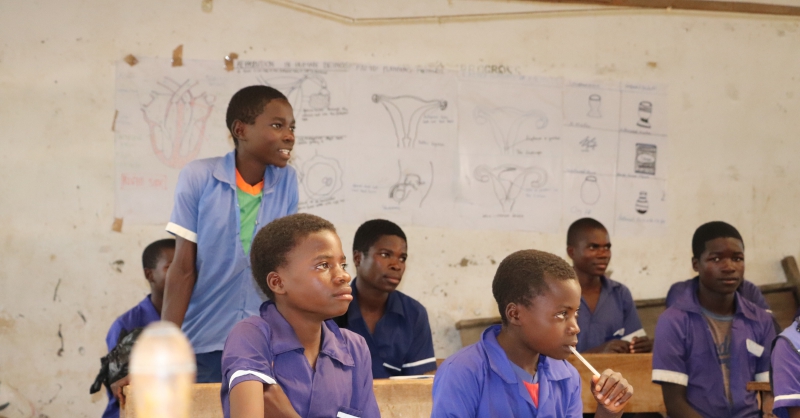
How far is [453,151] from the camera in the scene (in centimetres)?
460

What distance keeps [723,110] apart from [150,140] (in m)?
3.38

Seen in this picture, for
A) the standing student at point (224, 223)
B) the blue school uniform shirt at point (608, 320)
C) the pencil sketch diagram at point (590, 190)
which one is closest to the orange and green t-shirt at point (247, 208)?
the standing student at point (224, 223)

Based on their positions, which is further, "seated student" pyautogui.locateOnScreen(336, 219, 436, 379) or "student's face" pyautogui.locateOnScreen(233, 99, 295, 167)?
"seated student" pyautogui.locateOnScreen(336, 219, 436, 379)

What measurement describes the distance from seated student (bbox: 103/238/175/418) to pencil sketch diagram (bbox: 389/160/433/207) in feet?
4.10

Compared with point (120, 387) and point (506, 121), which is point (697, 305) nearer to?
point (506, 121)

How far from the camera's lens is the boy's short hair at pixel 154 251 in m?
3.81

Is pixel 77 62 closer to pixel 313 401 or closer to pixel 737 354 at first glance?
pixel 313 401

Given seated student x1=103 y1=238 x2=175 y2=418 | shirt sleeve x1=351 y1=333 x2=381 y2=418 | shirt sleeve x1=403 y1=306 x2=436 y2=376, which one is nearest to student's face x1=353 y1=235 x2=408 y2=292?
shirt sleeve x1=403 y1=306 x2=436 y2=376

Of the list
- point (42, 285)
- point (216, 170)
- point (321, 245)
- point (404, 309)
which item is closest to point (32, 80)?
point (42, 285)

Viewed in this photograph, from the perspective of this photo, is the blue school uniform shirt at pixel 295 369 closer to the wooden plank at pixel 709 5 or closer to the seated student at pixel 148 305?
the seated student at pixel 148 305

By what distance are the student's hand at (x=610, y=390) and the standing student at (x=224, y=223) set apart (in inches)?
45.0

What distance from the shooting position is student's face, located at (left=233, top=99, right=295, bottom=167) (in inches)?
104

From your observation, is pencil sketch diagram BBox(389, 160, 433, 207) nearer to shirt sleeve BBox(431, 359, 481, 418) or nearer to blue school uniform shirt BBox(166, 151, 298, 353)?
blue school uniform shirt BBox(166, 151, 298, 353)

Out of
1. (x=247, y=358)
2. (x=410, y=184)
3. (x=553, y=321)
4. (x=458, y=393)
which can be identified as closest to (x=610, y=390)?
(x=553, y=321)
